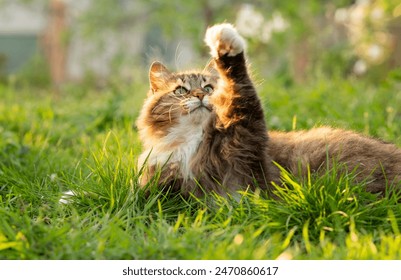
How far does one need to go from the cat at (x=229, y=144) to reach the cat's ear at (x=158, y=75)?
18 centimetres

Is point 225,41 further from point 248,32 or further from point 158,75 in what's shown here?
point 248,32

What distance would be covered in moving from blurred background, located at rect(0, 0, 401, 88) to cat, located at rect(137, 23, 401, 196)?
0.60 m

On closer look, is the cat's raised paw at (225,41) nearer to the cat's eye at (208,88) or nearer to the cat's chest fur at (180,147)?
the cat's eye at (208,88)

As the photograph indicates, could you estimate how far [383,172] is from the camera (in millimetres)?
3223

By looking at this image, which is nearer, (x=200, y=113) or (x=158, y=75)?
(x=200, y=113)

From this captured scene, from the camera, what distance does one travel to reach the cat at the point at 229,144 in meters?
3.21

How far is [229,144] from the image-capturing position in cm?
323

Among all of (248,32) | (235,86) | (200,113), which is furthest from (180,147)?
(248,32)

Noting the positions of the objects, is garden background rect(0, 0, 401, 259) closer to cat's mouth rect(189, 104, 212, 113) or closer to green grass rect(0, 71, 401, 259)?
green grass rect(0, 71, 401, 259)

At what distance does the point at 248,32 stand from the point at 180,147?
6.78 m

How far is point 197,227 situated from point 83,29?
9.38 meters

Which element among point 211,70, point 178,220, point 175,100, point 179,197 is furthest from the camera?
point 211,70

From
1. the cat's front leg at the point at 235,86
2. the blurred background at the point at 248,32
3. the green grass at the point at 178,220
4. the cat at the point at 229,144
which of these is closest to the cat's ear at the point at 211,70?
the cat at the point at 229,144
